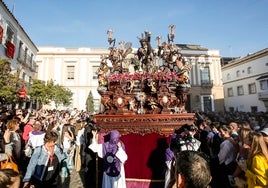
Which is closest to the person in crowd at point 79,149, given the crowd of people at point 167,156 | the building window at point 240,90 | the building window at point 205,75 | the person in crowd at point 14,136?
the crowd of people at point 167,156

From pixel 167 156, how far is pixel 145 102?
2.92 m

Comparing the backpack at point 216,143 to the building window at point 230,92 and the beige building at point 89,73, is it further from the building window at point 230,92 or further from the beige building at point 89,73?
the building window at point 230,92

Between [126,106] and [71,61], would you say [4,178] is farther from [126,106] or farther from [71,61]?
[71,61]

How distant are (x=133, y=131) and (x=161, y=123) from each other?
2.71 feet

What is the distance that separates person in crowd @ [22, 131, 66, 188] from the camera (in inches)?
129

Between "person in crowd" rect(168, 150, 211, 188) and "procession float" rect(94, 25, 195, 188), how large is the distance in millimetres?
3721

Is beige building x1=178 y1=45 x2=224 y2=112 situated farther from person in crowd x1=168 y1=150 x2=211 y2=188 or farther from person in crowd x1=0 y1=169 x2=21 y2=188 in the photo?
person in crowd x1=0 y1=169 x2=21 y2=188

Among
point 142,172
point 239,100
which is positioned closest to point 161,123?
point 142,172

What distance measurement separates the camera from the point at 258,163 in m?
2.78

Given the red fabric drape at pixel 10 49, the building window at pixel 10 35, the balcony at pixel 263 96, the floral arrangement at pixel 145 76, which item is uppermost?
the building window at pixel 10 35

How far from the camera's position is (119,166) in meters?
4.39

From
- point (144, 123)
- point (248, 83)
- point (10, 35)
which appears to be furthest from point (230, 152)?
point (248, 83)

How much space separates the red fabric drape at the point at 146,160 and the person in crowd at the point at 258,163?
104 inches

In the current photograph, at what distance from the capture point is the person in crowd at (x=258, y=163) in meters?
2.73
